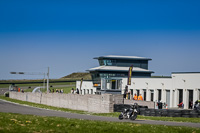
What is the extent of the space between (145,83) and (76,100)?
12.9 metres

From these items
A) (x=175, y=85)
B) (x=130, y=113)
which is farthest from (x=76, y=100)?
(x=130, y=113)

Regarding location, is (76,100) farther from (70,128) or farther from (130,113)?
(70,128)

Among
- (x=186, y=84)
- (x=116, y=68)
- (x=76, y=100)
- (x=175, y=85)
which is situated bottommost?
(x=76, y=100)

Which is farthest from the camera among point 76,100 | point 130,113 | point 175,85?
point 76,100

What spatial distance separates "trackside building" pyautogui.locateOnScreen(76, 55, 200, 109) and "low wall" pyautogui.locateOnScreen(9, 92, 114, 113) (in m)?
9.40

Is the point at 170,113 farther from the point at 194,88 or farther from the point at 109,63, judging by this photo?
the point at 109,63

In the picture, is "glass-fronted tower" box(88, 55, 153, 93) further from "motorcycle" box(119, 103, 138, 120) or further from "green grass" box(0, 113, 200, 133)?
"green grass" box(0, 113, 200, 133)

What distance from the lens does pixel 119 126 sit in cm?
2045

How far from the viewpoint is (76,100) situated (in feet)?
187

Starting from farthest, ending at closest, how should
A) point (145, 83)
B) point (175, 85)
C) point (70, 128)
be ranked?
point (145, 83) → point (175, 85) → point (70, 128)

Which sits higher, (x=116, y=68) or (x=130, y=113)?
(x=116, y=68)

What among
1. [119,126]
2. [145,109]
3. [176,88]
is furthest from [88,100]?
Result: [119,126]

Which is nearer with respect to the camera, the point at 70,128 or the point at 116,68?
the point at 70,128

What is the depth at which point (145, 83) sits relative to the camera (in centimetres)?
6406
